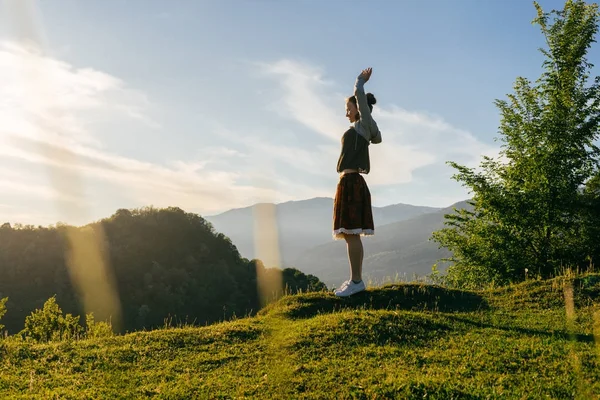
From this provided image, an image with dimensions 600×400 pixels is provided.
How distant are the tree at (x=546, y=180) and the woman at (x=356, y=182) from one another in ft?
36.7

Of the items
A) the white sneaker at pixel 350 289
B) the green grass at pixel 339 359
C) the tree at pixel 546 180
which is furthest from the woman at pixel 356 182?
the tree at pixel 546 180

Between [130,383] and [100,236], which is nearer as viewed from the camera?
[130,383]

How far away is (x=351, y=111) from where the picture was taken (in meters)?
9.88

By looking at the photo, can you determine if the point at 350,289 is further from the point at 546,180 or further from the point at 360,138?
the point at 546,180

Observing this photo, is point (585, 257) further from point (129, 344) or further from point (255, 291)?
point (255, 291)

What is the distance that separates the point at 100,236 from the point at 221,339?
59.7m

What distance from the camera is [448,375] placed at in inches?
208

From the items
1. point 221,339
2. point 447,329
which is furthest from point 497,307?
point 221,339

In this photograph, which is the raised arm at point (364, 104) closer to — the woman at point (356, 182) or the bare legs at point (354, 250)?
the woman at point (356, 182)

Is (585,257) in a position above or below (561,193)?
below

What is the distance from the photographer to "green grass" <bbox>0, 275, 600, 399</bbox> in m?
4.99

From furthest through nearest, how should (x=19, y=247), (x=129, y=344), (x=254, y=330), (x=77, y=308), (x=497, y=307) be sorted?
(x=19, y=247) < (x=77, y=308) < (x=497, y=307) < (x=254, y=330) < (x=129, y=344)

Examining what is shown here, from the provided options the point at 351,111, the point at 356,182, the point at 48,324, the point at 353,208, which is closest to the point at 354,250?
the point at 353,208

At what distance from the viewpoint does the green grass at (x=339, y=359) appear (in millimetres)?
4988
